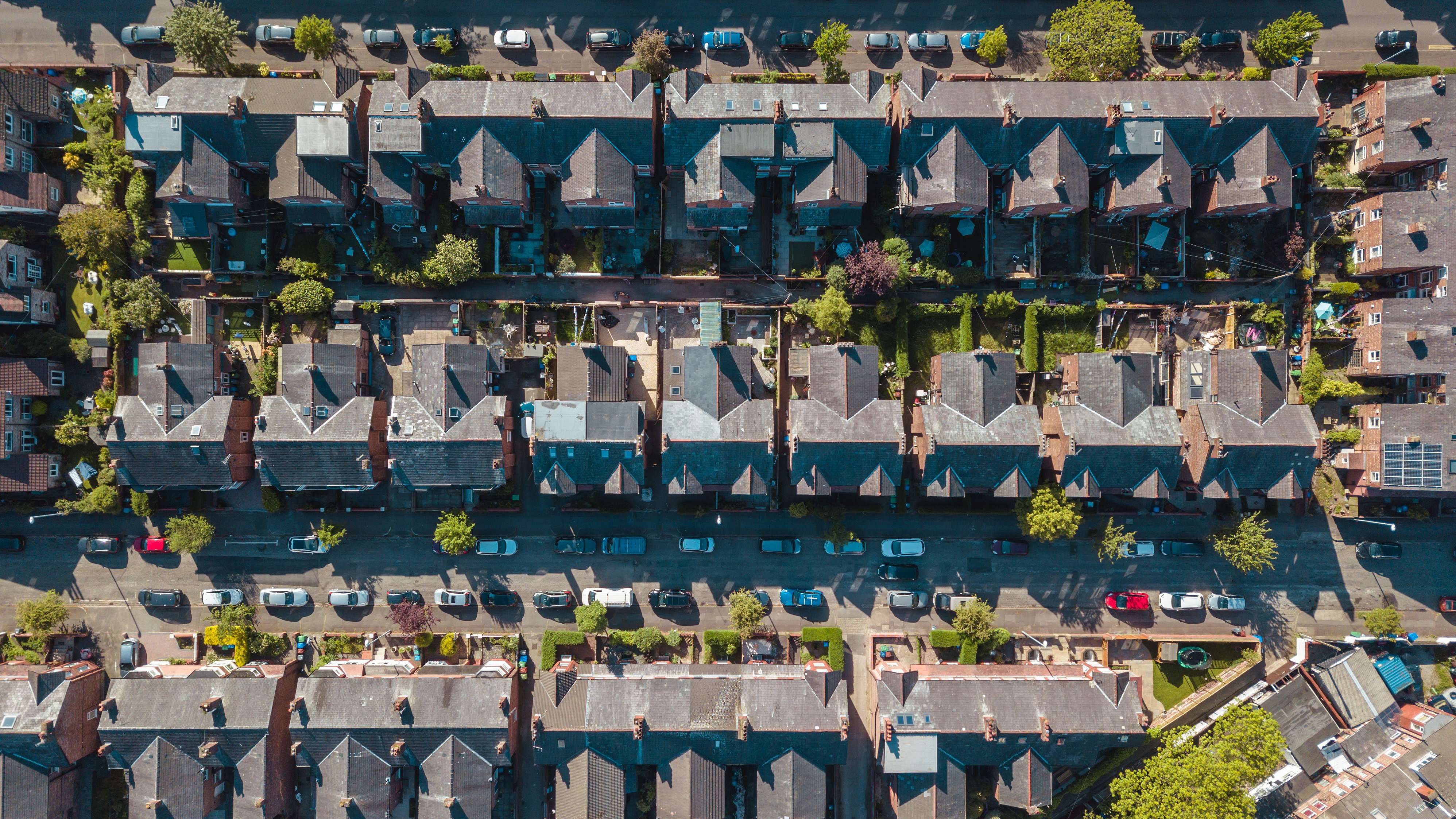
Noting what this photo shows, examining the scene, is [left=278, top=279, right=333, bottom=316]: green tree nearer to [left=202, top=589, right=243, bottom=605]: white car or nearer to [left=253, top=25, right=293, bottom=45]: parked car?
[left=253, top=25, right=293, bottom=45]: parked car

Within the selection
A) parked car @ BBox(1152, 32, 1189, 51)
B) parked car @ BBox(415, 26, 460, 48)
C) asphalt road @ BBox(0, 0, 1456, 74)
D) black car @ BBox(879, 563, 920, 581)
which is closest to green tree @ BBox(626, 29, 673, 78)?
asphalt road @ BBox(0, 0, 1456, 74)

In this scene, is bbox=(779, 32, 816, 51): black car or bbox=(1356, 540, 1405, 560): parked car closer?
bbox=(1356, 540, 1405, 560): parked car

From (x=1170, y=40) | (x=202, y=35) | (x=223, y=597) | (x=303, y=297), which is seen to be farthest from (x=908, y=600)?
(x=202, y=35)

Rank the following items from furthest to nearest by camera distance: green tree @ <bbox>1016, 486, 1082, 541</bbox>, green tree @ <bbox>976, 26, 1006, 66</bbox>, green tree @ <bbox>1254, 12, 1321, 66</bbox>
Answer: green tree @ <bbox>976, 26, 1006, 66</bbox> < green tree @ <bbox>1254, 12, 1321, 66</bbox> < green tree @ <bbox>1016, 486, 1082, 541</bbox>

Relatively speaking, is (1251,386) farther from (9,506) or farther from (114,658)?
(9,506)

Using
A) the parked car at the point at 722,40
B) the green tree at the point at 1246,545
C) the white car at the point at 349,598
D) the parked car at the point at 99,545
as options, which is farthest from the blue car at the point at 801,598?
the parked car at the point at 99,545

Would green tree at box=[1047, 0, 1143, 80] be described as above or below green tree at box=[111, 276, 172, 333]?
above

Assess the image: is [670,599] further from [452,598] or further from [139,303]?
[139,303]
